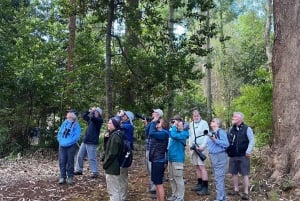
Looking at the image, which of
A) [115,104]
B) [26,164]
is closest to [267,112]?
[115,104]

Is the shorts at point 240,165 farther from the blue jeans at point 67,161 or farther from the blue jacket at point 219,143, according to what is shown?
the blue jeans at point 67,161

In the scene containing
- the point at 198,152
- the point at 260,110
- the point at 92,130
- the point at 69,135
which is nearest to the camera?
the point at 198,152

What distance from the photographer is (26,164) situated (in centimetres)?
1172

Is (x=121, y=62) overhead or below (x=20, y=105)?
overhead

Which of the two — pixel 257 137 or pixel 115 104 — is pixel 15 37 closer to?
pixel 115 104

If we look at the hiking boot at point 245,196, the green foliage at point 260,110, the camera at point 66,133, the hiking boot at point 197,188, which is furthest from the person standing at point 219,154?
the green foliage at point 260,110

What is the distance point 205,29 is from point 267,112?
3.22 meters

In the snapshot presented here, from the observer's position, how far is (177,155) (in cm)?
744

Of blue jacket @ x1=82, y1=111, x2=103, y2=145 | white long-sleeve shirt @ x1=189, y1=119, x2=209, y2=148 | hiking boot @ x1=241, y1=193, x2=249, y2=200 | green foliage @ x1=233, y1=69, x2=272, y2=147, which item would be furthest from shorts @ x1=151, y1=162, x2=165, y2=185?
green foliage @ x1=233, y1=69, x2=272, y2=147

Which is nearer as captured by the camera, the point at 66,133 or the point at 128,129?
the point at 128,129

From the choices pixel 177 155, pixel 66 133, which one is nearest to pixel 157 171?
pixel 177 155

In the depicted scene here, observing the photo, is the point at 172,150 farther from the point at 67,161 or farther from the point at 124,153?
the point at 67,161

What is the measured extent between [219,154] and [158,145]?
122 centimetres

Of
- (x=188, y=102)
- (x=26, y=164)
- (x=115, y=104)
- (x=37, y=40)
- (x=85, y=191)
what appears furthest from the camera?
(x=188, y=102)
